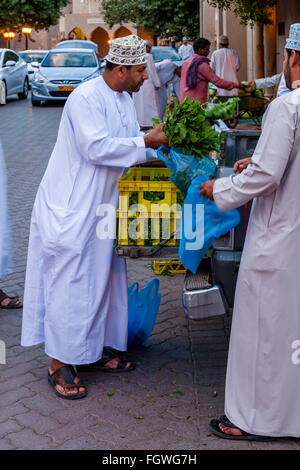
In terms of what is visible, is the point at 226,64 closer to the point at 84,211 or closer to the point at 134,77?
the point at 134,77

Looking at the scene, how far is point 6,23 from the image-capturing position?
4731cm

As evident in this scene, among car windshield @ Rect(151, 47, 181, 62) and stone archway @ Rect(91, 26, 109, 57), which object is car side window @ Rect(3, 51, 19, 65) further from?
stone archway @ Rect(91, 26, 109, 57)

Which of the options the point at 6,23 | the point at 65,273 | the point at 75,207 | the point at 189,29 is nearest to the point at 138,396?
the point at 65,273

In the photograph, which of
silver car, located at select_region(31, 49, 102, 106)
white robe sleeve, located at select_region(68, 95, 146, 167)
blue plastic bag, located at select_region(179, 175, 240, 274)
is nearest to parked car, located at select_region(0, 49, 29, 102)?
silver car, located at select_region(31, 49, 102, 106)

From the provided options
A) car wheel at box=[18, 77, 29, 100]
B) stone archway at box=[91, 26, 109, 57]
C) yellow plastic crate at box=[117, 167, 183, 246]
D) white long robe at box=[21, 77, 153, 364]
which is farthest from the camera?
stone archway at box=[91, 26, 109, 57]

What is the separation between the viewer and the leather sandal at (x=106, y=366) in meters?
4.75

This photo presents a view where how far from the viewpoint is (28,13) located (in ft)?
155

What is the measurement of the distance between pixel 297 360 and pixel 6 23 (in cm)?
4679

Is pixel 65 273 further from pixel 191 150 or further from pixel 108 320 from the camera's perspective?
pixel 191 150

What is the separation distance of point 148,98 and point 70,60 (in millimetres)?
10345

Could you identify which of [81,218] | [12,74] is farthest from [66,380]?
[12,74]

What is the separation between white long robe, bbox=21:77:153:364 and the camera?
4234mm

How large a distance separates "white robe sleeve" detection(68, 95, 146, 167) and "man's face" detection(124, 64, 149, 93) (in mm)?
261

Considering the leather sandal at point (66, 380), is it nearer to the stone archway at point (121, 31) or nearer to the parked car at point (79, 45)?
the parked car at point (79, 45)
